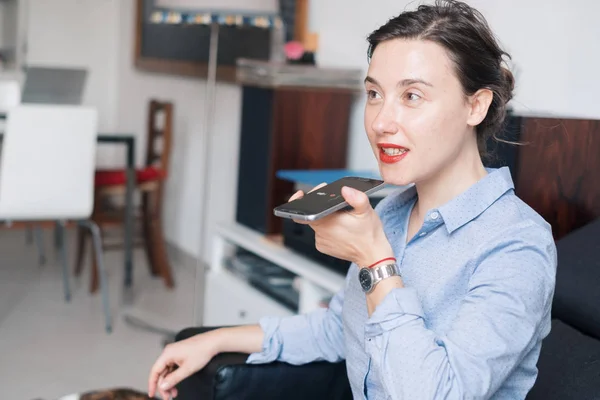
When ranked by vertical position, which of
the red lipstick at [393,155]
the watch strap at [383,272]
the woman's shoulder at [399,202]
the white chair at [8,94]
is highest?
the red lipstick at [393,155]

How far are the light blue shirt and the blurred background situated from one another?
0.45 m

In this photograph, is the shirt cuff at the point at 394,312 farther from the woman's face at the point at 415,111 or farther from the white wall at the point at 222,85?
the white wall at the point at 222,85

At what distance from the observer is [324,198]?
1.00 metres

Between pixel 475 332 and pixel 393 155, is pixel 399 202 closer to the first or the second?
pixel 393 155

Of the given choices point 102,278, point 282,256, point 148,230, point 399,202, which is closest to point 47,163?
point 102,278

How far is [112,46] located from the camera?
523cm

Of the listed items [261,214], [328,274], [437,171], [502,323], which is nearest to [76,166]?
[261,214]

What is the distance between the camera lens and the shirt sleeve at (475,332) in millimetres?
896

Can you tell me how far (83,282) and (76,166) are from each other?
0.94 m

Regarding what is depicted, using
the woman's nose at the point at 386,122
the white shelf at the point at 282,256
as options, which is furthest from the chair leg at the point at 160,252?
the woman's nose at the point at 386,122

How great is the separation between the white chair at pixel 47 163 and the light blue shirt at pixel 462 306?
2.02 m

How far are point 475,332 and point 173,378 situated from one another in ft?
1.95

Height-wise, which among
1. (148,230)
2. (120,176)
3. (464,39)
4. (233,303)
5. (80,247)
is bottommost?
(80,247)

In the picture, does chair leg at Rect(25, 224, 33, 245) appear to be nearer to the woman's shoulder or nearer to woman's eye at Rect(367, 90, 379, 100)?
the woman's shoulder
